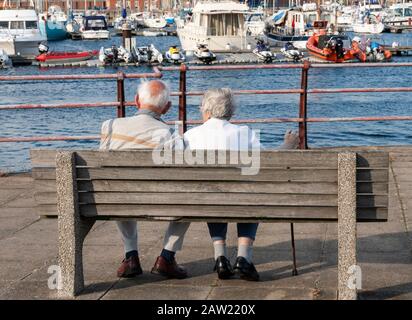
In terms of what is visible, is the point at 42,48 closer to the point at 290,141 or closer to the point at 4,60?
the point at 4,60

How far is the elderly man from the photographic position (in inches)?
256

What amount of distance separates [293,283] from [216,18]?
6533cm

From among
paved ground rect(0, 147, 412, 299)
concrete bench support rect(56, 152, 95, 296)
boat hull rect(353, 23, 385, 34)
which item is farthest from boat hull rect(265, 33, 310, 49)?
concrete bench support rect(56, 152, 95, 296)

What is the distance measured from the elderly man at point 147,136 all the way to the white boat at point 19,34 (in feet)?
208

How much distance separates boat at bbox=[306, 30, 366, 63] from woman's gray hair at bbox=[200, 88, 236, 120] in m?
59.2

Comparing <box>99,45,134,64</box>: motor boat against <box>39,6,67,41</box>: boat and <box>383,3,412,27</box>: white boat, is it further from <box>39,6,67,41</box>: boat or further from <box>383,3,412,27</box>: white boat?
<box>383,3,412,27</box>: white boat

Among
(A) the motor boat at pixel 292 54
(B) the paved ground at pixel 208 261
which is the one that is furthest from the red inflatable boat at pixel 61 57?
(B) the paved ground at pixel 208 261

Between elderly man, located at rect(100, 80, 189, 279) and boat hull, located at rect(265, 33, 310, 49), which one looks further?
boat hull, located at rect(265, 33, 310, 49)

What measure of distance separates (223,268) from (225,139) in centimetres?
83

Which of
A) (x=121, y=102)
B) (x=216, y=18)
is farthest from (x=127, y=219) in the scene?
(x=216, y=18)

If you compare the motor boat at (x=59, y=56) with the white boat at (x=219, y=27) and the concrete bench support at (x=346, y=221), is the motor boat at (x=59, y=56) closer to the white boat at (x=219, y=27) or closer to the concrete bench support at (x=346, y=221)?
the white boat at (x=219, y=27)

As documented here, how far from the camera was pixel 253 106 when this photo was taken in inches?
1592

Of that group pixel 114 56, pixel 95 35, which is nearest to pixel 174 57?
pixel 114 56
